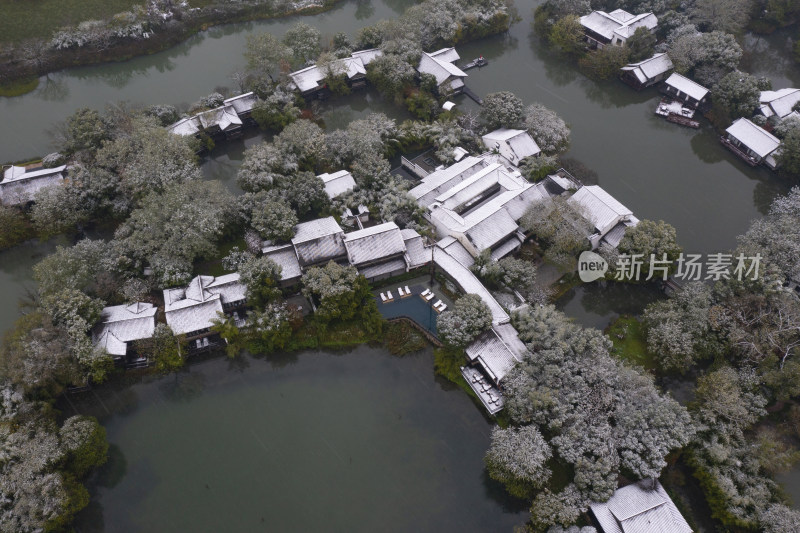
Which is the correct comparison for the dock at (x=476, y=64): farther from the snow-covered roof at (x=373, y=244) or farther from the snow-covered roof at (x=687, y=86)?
→ the snow-covered roof at (x=373, y=244)

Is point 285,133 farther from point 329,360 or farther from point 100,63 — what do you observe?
point 100,63

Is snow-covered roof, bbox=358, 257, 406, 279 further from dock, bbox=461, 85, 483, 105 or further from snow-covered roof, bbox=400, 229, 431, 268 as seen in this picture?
dock, bbox=461, 85, 483, 105

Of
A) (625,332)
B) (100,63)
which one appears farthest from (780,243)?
(100,63)

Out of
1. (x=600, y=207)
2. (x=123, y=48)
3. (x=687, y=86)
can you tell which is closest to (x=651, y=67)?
(x=687, y=86)

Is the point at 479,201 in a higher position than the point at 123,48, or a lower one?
lower

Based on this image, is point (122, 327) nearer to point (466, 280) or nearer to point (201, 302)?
point (201, 302)

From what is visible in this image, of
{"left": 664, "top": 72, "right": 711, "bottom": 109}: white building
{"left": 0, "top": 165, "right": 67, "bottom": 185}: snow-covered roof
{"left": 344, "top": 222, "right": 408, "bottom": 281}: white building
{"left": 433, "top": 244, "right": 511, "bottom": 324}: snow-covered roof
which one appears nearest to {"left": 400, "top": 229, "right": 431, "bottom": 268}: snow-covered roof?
{"left": 344, "top": 222, "right": 408, "bottom": 281}: white building
